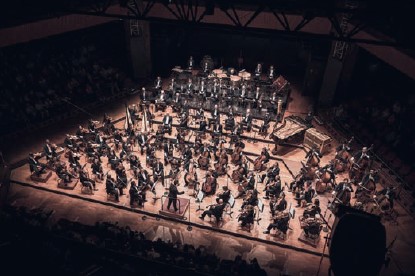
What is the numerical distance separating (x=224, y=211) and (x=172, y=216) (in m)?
1.78

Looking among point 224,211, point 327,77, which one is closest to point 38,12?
point 224,211

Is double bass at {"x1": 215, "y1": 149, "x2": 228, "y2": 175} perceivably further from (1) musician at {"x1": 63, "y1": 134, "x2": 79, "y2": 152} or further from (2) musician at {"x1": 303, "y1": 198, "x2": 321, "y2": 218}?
(1) musician at {"x1": 63, "y1": 134, "x2": 79, "y2": 152}

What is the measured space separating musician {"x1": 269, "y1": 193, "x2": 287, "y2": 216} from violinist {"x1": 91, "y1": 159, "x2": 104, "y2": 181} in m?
6.23

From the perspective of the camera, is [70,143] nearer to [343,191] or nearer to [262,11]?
[343,191]

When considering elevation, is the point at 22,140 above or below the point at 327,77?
below

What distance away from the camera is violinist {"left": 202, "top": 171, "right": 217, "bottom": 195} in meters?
12.6

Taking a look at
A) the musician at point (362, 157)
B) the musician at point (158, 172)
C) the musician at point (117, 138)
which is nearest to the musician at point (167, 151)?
the musician at point (158, 172)

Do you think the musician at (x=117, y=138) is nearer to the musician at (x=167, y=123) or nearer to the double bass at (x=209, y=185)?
the musician at (x=167, y=123)

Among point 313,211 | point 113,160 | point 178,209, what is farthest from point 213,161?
point 313,211

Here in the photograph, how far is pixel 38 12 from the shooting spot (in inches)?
628

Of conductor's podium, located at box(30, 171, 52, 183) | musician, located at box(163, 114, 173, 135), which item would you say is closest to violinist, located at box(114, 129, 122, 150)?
musician, located at box(163, 114, 173, 135)

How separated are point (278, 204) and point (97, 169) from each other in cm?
653

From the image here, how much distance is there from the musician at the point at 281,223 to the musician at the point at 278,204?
265 mm

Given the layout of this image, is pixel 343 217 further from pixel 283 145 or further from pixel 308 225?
pixel 283 145
